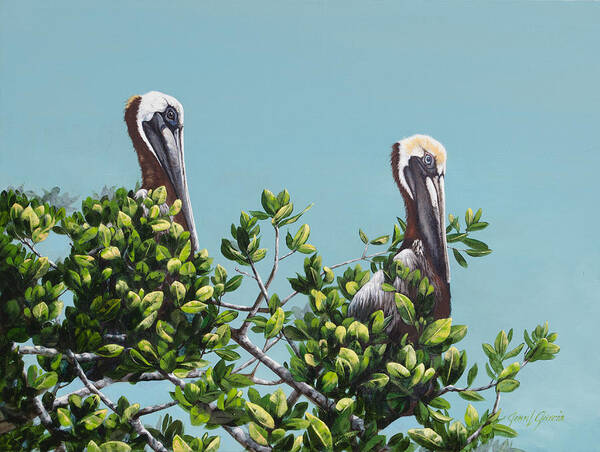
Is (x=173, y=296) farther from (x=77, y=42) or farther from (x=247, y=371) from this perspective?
(x=77, y=42)

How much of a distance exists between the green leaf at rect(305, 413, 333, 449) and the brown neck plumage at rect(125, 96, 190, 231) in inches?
41.9

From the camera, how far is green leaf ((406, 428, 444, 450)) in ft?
6.53

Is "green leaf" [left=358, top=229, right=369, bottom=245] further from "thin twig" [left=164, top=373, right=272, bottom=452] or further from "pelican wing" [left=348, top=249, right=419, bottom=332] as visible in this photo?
"thin twig" [left=164, top=373, right=272, bottom=452]

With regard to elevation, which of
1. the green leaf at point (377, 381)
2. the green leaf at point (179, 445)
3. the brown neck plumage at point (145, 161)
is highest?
the brown neck plumage at point (145, 161)

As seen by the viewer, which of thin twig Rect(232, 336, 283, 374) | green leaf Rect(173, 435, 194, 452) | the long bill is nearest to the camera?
green leaf Rect(173, 435, 194, 452)

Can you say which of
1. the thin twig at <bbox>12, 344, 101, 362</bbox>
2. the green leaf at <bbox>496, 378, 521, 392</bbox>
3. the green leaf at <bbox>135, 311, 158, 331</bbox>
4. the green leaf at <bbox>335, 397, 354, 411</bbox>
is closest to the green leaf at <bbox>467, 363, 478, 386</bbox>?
the green leaf at <bbox>496, 378, 521, 392</bbox>

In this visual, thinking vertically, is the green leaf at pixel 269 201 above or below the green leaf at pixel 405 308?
above

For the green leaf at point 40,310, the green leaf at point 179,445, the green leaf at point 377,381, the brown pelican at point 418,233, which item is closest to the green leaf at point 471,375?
the brown pelican at point 418,233

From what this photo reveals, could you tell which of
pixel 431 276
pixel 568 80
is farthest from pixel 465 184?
pixel 568 80

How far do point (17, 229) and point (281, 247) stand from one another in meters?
1.03

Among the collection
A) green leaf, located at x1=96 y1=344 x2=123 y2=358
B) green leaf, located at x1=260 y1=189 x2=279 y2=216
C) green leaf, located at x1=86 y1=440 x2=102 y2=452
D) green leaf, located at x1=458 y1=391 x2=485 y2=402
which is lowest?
green leaf, located at x1=86 y1=440 x2=102 y2=452

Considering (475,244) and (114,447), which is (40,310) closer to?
(114,447)

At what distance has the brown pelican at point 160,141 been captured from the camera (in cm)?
260

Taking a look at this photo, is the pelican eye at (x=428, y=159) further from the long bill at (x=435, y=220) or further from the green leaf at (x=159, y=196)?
the green leaf at (x=159, y=196)
